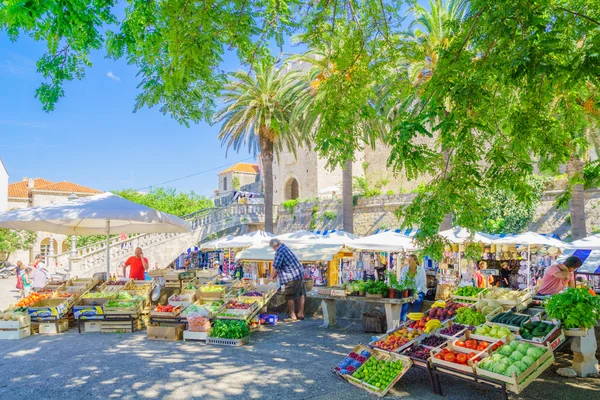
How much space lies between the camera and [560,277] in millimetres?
7129

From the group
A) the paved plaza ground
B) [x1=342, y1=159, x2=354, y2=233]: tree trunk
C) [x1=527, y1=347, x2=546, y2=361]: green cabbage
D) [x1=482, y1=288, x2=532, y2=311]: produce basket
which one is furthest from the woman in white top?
[x1=342, y1=159, x2=354, y2=233]: tree trunk

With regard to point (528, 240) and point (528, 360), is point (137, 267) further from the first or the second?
point (528, 240)

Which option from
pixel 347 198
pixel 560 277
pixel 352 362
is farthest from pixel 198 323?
pixel 347 198

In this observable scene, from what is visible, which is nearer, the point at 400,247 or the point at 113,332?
the point at 113,332

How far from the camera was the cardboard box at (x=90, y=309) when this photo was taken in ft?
30.2

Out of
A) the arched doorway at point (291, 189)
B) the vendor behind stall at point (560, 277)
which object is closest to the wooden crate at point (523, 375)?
the vendor behind stall at point (560, 277)

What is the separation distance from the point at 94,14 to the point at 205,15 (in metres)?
1.32

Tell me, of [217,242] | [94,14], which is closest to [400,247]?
[217,242]

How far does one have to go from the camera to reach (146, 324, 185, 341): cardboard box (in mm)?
8430

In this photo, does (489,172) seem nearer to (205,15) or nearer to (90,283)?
(205,15)

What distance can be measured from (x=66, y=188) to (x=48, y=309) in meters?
42.7

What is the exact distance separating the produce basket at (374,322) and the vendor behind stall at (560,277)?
2.74 meters

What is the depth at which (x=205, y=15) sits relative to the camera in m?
5.11

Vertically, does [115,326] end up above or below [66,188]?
below
